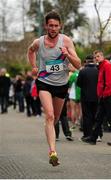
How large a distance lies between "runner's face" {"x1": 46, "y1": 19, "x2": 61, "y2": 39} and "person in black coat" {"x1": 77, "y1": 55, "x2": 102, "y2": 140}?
19.1ft

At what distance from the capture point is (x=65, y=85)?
10289 mm

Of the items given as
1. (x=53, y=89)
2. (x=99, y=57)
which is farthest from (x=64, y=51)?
(x=99, y=57)

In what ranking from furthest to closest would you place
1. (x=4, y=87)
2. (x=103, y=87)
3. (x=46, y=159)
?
(x=4, y=87)
(x=103, y=87)
(x=46, y=159)

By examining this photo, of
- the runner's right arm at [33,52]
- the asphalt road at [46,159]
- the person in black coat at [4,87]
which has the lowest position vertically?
the person in black coat at [4,87]

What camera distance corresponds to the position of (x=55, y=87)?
10.2 meters

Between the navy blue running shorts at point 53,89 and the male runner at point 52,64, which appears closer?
the male runner at point 52,64

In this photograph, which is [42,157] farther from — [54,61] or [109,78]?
[109,78]

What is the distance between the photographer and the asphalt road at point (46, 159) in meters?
9.56

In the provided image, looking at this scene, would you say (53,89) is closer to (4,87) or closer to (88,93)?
(88,93)

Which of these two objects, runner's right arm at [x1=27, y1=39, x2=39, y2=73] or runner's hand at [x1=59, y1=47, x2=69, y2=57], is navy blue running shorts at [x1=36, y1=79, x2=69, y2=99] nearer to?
runner's right arm at [x1=27, y1=39, x2=39, y2=73]

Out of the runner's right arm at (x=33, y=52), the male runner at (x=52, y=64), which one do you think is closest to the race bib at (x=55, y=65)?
the male runner at (x=52, y=64)

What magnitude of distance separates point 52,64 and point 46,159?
6.30 feet

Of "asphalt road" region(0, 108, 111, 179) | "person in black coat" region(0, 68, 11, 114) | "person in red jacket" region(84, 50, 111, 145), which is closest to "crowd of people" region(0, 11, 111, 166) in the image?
"person in red jacket" region(84, 50, 111, 145)

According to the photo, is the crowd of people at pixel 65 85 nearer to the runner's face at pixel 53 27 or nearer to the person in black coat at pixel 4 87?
the runner's face at pixel 53 27
